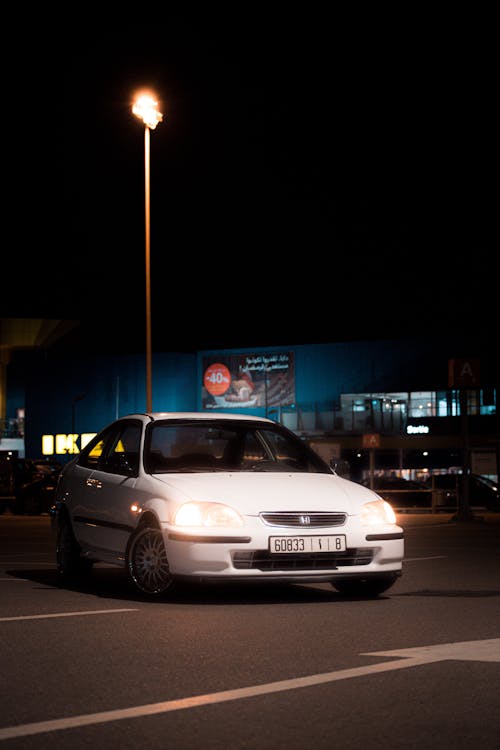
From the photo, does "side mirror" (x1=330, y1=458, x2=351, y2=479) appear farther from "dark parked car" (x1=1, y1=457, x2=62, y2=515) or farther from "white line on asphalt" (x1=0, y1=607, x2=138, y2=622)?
"dark parked car" (x1=1, y1=457, x2=62, y2=515)

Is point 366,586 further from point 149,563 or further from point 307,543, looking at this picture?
point 149,563

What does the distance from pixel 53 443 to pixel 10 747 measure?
91502mm

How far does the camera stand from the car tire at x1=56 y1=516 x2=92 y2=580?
1288 centimetres

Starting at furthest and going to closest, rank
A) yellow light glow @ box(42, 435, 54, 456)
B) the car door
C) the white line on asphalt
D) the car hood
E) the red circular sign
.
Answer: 1. yellow light glow @ box(42, 435, 54, 456)
2. the red circular sign
3. the car door
4. the car hood
5. the white line on asphalt

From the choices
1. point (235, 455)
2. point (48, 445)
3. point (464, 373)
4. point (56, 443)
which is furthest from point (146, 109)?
point (48, 445)

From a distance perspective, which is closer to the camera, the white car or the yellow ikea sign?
the white car

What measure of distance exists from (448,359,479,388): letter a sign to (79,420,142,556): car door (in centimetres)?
1952

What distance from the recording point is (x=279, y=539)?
10.7m

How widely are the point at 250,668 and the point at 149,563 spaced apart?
160 inches

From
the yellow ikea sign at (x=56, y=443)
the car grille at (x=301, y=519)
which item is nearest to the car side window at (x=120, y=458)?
the car grille at (x=301, y=519)

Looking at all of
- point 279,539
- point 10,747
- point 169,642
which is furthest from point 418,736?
point 279,539

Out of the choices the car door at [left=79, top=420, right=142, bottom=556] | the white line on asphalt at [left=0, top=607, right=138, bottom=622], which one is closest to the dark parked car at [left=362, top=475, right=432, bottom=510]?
the car door at [left=79, top=420, right=142, bottom=556]

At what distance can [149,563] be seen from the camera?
11.2 meters

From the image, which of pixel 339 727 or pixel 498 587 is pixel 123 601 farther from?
pixel 339 727
